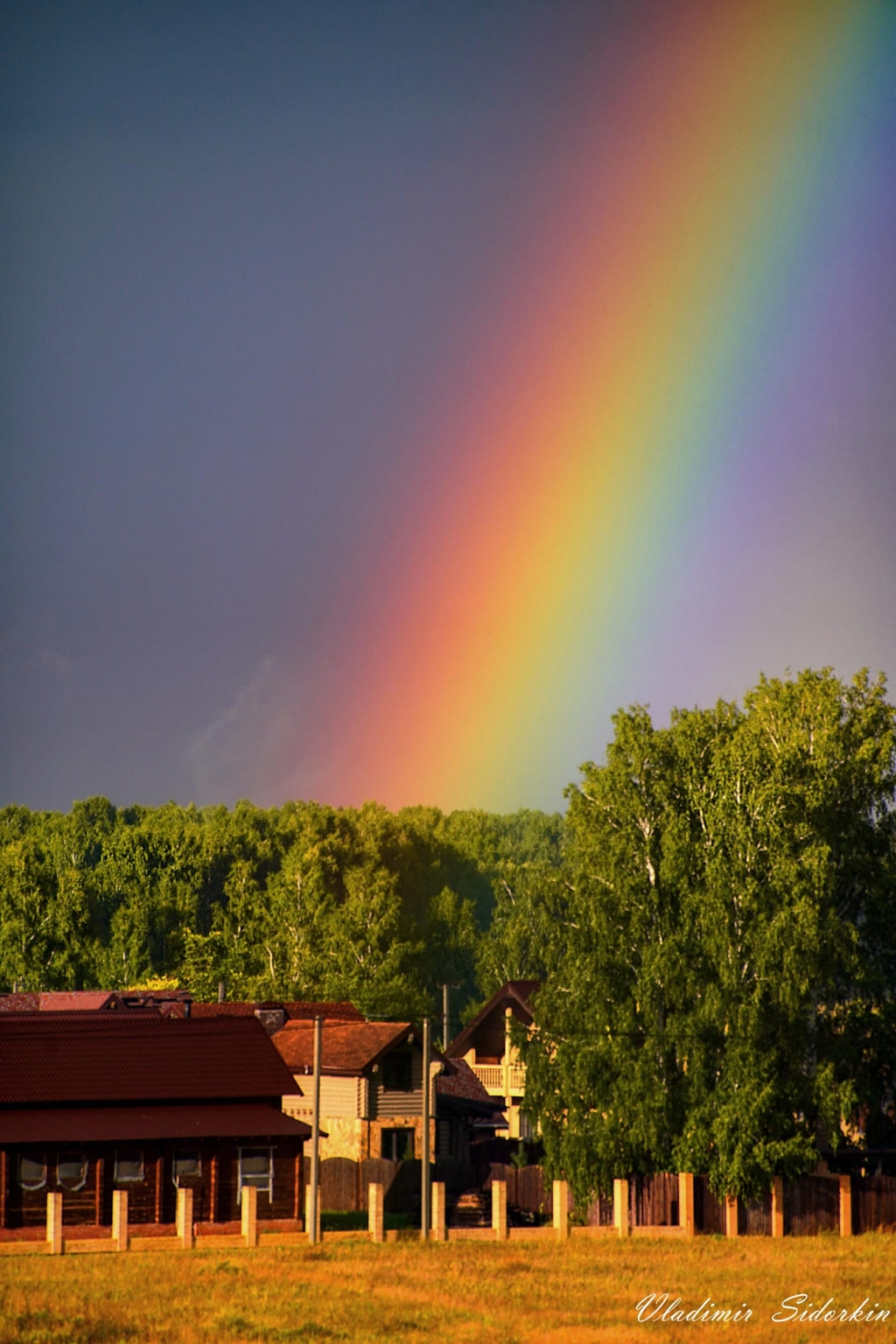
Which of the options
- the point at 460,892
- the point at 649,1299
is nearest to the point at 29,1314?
the point at 649,1299

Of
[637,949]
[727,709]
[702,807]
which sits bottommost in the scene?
[637,949]

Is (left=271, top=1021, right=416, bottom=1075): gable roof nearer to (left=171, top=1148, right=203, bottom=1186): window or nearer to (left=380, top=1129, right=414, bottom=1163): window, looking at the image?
(left=380, top=1129, right=414, bottom=1163): window

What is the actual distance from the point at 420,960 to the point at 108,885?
96.9 ft

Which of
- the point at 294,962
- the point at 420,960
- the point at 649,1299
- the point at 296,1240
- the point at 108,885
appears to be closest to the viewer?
the point at 649,1299

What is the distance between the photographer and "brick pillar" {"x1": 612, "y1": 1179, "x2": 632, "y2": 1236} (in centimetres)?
4862

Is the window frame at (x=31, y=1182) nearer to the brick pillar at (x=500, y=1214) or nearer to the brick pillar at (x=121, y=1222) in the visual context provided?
the brick pillar at (x=121, y=1222)

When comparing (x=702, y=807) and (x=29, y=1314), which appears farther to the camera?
(x=702, y=807)

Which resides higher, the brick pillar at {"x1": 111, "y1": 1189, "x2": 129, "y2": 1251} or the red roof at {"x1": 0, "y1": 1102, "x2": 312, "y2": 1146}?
the red roof at {"x1": 0, "y1": 1102, "x2": 312, "y2": 1146}

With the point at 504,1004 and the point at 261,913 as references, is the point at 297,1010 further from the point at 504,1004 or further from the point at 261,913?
the point at 261,913

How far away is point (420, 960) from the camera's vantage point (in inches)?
5027

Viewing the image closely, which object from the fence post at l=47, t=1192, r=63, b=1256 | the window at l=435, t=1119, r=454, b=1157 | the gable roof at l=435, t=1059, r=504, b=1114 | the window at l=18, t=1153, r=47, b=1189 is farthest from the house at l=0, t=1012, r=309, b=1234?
the gable roof at l=435, t=1059, r=504, b=1114

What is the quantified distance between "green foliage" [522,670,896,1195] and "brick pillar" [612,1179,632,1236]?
135 cm

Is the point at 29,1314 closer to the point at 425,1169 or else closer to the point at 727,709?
the point at 425,1169

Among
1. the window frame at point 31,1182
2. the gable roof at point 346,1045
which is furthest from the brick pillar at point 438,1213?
the gable roof at point 346,1045
